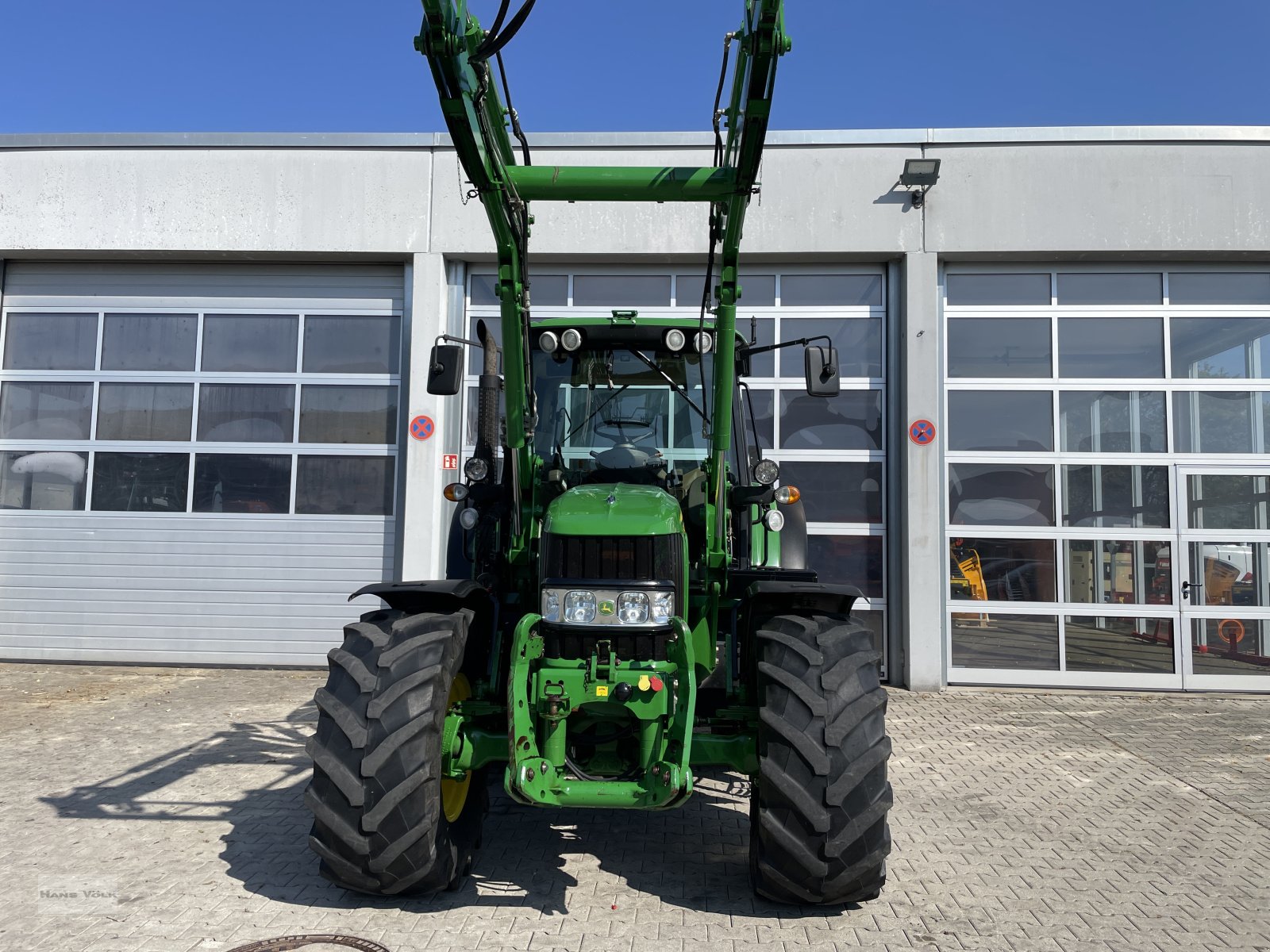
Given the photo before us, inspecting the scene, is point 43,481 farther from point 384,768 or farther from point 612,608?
point 612,608

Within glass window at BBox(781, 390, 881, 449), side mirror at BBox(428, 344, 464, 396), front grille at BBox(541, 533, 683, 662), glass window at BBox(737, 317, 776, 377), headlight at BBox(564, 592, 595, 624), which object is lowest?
headlight at BBox(564, 592, 595, 624)

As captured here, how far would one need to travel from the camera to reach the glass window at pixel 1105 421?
9.55 m

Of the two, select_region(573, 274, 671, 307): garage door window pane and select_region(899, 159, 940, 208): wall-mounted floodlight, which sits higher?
select_region(899, 159, 940, 208): wall-mounted floodlight

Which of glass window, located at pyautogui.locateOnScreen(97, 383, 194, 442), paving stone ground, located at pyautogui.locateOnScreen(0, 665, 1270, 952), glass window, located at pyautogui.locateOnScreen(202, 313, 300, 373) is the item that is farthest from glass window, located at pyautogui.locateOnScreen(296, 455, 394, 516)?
paving stone ground, located at pyautogui.locateOnScreen(0, 665, 1270, 952)

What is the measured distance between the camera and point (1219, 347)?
31.7 ft

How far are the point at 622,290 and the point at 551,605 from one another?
679 cm

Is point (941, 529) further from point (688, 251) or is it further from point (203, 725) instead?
point (203, 725)


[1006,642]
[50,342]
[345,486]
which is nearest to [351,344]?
[345,486]

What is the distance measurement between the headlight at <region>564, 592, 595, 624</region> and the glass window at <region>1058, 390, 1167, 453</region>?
24.6 feet

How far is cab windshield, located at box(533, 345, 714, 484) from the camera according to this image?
5062 millimetres

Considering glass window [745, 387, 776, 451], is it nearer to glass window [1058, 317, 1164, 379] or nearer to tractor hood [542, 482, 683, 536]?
glass window [1058, 317, 1164, 379]

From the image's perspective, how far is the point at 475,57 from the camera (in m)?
3.48

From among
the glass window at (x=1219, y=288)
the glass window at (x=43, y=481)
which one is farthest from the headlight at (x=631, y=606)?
the glass window at (x=43, y=481)

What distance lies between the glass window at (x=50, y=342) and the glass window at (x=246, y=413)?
1.55 m
